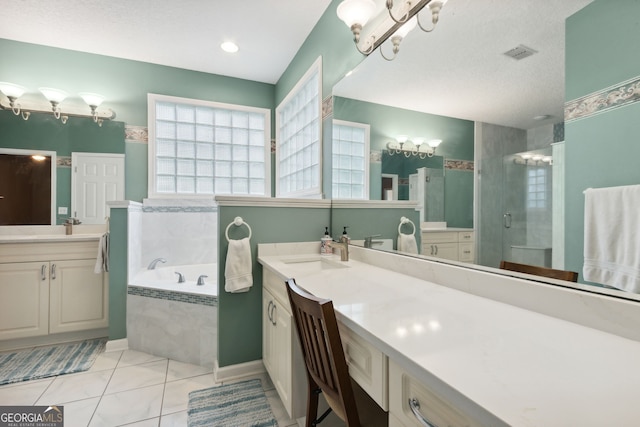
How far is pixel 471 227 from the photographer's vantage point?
118 centimetres

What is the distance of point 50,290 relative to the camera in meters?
2.47

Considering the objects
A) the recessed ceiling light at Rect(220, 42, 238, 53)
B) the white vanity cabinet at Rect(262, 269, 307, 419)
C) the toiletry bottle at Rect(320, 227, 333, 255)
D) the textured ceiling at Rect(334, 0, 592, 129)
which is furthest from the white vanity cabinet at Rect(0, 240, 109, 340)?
the textured ceiling at Rect(334, 0, 592, 129)

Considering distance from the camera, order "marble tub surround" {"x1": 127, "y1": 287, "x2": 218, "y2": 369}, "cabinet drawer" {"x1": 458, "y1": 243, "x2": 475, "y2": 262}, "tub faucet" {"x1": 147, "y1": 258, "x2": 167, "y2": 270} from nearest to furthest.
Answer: "cabinet drawer" {"x1": 458, "y1": 243, "x2": 475, "y2": 262} → "marble tub surround" {"x1": 127, "y1": 287, "x2": 218, "y2": 369} → "tub faucet" {"x1": 147, "y1": 258, "x2": 167, "y2": 270}

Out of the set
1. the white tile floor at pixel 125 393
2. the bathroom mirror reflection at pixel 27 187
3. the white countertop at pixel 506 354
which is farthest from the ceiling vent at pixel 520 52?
the bathroom mirror reflection at pixel 27 187

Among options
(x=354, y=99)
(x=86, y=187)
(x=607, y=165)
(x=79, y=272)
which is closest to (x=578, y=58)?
(x=607, y=165)

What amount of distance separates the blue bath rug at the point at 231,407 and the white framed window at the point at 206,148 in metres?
2.09

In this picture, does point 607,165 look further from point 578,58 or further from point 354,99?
point 354,99

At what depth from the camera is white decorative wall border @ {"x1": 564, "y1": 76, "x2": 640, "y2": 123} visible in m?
0.73

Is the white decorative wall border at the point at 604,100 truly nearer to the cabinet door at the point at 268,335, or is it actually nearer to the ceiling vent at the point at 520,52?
the ceiling vent at the point at 520,52

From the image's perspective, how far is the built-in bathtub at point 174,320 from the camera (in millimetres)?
2191

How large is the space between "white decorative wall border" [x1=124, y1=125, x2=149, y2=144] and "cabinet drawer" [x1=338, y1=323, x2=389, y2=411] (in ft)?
10.2

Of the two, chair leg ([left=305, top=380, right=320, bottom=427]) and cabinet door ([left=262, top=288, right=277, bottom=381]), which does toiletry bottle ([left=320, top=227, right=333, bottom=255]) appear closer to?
cabinet door ([left=262, top=288, right=277, bottom=381])

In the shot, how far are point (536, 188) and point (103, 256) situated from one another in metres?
2.99

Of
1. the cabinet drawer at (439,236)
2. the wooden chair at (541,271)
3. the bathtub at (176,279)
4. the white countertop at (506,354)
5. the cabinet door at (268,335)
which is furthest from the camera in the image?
the bathtub at (176,279)
